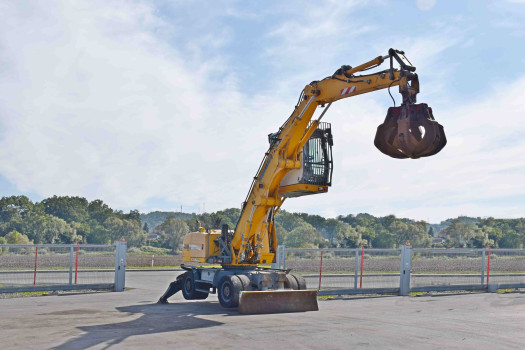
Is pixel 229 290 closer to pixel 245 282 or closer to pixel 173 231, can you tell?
pixel 245 282

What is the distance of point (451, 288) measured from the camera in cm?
2230

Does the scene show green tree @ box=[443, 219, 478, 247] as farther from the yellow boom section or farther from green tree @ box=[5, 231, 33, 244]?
the yellow boom section

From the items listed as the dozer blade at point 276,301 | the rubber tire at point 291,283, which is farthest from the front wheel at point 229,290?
the rubber tire at point 291,283

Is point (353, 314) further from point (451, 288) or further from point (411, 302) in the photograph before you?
point (451, 288)

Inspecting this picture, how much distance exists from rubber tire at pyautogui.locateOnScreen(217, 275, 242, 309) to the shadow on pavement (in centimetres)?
21

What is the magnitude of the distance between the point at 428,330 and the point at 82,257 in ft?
74.6

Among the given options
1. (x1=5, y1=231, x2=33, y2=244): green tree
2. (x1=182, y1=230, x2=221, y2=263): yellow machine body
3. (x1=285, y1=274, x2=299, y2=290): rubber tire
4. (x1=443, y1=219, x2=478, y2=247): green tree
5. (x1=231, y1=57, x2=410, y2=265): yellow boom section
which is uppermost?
(x1=231, y1=57, x2=410, y2=265): yellow boom section

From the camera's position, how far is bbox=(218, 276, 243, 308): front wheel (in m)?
15.3

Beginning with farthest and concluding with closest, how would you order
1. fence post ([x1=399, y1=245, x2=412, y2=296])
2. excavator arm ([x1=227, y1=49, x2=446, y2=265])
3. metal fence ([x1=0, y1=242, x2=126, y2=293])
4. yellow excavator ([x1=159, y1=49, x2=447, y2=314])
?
fence post ([x1=399, y1=245, x2=412, y2=296])
metal fence ([x1=0, y1=242, x2=126, y2=293])
yellow excavator ([x1=159, y1=49, x2=447, y2=314])
excavator arm ([x1=227, y1=49, x2=446, y2=265])

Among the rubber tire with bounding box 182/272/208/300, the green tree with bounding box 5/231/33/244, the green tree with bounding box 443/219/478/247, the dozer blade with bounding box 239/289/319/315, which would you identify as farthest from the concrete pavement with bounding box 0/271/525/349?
the green tree with bounding box 443/219/478/247

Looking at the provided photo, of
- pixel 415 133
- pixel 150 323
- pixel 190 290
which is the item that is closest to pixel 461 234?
pixel 190 290

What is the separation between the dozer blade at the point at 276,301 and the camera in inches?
566

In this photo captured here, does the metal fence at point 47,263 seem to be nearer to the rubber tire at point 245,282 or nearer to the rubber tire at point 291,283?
the rubber tire at point 245,282

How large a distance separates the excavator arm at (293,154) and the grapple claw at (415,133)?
0.41m
